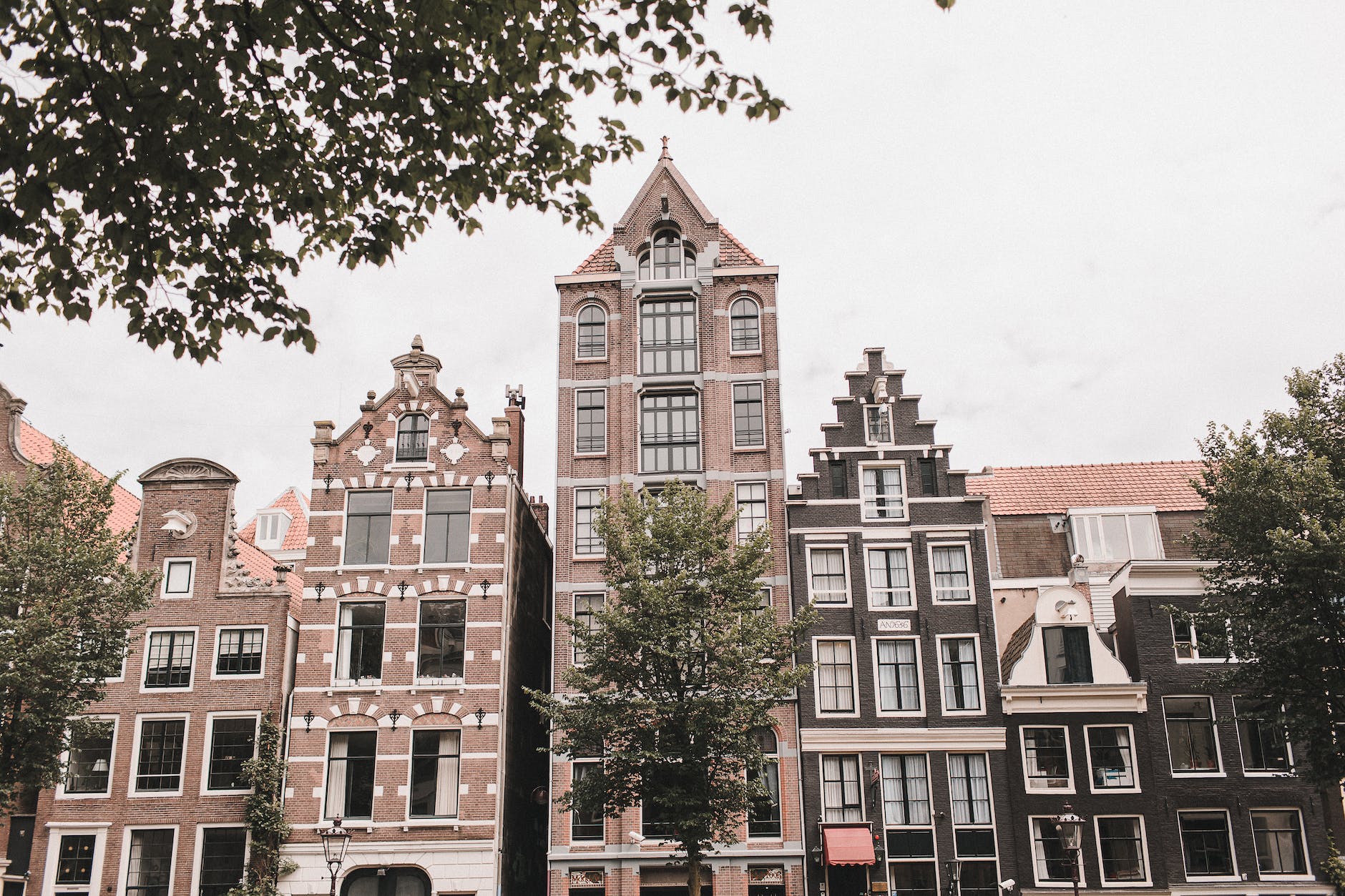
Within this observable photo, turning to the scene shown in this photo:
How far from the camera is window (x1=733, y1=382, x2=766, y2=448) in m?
36.6

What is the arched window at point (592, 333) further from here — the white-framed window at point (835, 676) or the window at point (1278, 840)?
the window at point (1278, 840)

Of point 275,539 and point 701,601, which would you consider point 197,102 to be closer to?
point 701,601

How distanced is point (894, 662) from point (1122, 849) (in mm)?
7859

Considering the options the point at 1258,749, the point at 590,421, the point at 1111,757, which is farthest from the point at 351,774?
the point at 1258,749

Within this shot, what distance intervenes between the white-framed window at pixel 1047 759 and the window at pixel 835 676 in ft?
16.5

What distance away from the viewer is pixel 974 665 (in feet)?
111

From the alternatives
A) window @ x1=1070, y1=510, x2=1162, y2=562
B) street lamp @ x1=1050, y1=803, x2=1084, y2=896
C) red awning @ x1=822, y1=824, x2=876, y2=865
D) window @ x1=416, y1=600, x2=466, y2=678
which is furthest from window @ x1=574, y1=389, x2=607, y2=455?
street lamp @ x1=1050, y1=803, x2=1084, y2=896

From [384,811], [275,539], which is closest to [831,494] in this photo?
[384,811]

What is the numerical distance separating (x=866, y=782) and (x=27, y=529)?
75.1 feet

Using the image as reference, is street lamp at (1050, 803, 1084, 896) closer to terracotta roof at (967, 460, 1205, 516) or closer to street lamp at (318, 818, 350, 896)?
terracotta roof at (967, 460, 1205, 516)

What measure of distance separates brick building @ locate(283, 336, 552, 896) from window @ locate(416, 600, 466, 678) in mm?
46

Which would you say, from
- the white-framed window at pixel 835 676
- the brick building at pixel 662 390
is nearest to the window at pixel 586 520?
the brick building at pixel 662 390

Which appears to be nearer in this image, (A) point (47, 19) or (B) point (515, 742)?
(A) point (47, 19)

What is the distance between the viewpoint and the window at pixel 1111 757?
32.8 meters
